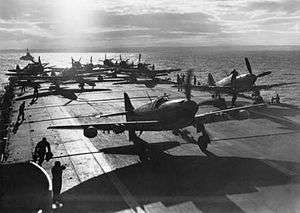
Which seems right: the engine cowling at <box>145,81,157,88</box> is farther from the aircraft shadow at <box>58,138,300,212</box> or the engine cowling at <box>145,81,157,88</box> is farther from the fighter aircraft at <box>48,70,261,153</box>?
the aircraft shadow at <box>58,138,300,212</box>

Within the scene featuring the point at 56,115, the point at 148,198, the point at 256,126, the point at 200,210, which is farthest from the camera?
the point at 56,115

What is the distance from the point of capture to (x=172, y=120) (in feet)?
78.1

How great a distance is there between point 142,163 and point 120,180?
321 centimetres

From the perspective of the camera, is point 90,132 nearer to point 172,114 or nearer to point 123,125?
point 123,125

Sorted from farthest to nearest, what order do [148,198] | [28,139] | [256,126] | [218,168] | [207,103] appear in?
1. [207,103]
2. [256,126]
3. [28,139]
4. [218,168]
5. [148,198]

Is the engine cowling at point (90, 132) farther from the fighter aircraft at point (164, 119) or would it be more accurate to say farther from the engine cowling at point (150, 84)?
the engine cowling at point (150, 84)

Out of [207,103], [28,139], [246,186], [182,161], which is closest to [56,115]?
[28,139]

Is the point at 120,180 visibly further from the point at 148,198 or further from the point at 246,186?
the point at 246,186

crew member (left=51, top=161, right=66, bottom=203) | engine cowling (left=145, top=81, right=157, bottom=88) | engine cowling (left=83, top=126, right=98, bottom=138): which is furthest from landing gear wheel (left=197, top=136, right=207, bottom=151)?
engine cowling (left=145, top=81, right=157, bottom=88)

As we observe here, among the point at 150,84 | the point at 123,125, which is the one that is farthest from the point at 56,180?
the point at 150,84

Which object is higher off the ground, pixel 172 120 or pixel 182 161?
pixel 172 120

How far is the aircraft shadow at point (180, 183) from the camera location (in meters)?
17.0

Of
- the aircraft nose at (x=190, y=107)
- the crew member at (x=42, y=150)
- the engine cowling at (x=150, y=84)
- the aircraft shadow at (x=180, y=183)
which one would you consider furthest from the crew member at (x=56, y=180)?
the engine cowling at (x=150, y=84)

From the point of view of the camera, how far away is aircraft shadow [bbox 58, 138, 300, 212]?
17.0m
